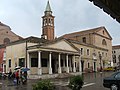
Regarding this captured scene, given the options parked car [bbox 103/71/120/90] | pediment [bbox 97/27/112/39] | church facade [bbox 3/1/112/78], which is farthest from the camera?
pediment [bbox 97/27/112/39]

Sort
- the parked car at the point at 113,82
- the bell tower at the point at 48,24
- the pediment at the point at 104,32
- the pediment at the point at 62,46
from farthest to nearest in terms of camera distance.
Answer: the bell tower at the point at 48,24
the pediment at the point at 104,32
the pediment at the point at 62,46
the parked car at the point at 113,82

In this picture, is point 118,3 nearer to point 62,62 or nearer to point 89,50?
point 62,62

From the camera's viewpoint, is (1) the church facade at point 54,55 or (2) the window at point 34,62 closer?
(1) the church facade at point 54,55

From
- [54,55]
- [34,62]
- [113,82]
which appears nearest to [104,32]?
[54,55]

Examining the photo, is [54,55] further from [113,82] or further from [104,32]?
[104,32]

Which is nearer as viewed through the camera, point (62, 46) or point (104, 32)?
point (62, 46)

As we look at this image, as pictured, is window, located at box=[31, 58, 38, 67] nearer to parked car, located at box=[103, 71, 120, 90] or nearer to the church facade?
the church facade

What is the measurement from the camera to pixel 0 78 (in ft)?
132

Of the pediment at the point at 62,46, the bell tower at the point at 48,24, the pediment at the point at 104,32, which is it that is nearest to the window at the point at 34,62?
the pediment at the point at 62,46

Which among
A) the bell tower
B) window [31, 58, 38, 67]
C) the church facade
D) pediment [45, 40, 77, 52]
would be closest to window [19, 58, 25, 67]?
the church facade

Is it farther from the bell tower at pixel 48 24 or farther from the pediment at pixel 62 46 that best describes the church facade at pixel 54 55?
the bell tower at pixel 48 24

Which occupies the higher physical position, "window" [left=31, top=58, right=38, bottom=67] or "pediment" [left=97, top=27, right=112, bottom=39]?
"pediment" [left=97, top=27, right=112, bottom=39]

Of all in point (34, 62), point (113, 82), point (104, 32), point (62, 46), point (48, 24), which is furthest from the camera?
point (48, 24)

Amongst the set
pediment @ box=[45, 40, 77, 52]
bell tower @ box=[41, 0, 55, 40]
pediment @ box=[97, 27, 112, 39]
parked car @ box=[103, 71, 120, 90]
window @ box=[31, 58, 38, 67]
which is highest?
bell tower @ box=[41, 0, 55, 40]
